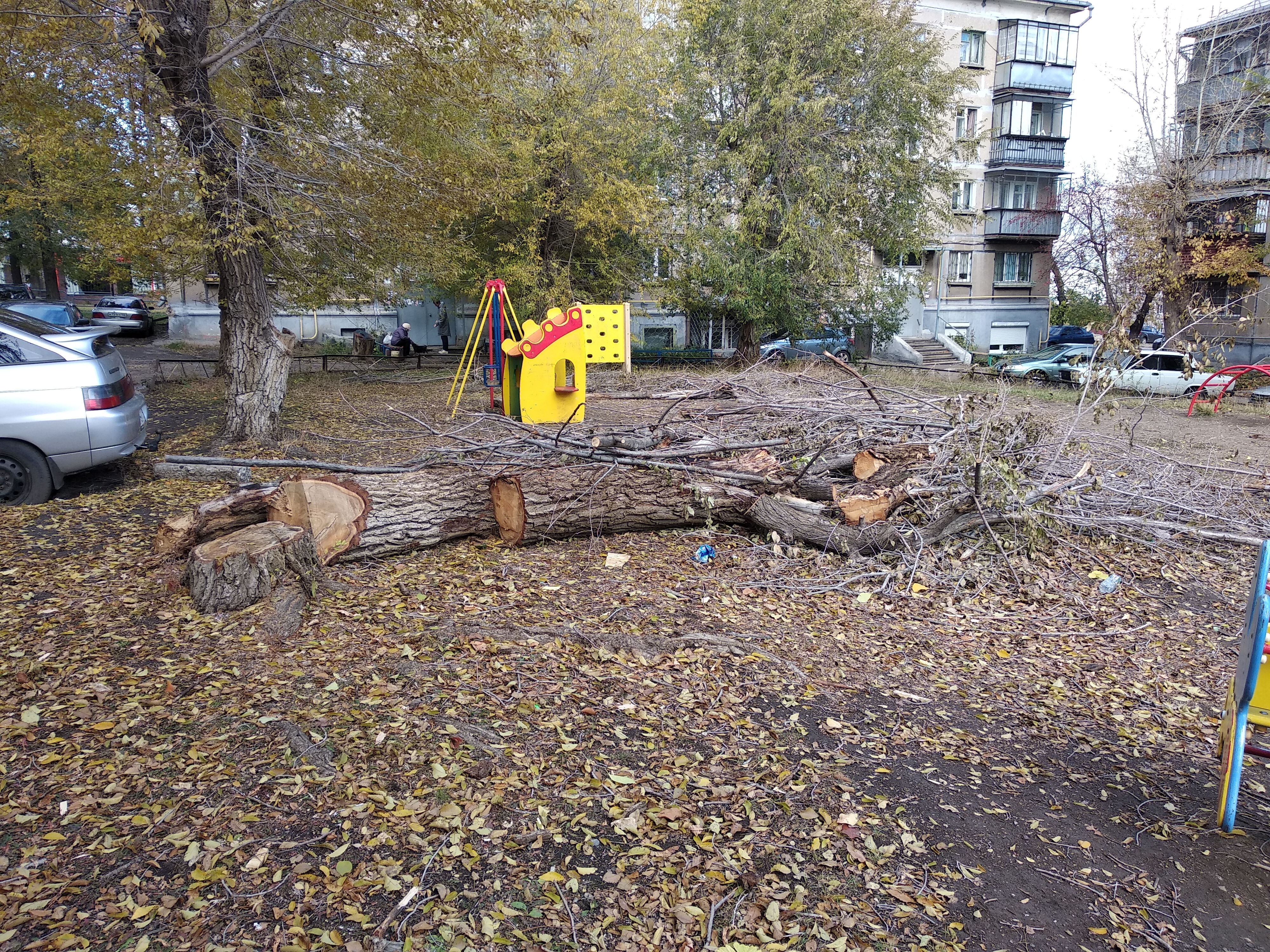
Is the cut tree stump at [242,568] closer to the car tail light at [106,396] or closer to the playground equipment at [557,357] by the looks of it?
the car tail light at [106,396]

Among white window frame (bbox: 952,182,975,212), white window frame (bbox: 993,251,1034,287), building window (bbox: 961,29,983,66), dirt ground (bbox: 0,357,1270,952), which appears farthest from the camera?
white window frame (bbox: 993,251,1034,287)

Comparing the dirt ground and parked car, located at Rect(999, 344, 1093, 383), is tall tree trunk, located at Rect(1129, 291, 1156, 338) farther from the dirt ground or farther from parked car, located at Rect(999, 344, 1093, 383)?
the dirt ground

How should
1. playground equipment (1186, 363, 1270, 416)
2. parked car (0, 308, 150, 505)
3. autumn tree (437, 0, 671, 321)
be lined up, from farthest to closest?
autumn tree (437, 0, 671, 321) < playground equipment (1186, 363, 1270, 416) < parked car (0, 308, 150, 505)

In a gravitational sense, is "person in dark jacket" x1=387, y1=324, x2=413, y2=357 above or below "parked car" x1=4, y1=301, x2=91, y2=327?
below

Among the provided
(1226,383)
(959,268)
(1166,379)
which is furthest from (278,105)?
(959,268)

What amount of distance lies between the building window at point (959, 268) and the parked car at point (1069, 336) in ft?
12.5

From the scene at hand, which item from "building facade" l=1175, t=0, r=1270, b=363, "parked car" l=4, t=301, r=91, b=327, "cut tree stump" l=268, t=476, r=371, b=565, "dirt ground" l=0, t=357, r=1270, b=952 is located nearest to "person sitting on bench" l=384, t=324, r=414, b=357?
"parked car" l=4, t=301, r=91, b=327

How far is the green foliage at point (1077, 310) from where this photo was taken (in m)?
36.0

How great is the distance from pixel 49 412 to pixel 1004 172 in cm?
3423

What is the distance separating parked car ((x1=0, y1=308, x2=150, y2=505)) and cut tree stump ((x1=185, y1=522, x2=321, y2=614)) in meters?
2.70

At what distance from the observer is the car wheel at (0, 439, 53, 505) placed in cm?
645

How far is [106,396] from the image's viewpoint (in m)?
6.70

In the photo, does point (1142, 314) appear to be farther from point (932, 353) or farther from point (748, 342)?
point (748, 342)

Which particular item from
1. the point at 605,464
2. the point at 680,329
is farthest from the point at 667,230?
the point at 605,464
